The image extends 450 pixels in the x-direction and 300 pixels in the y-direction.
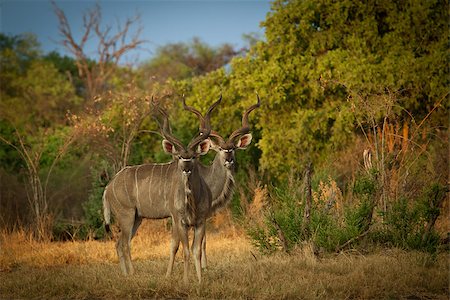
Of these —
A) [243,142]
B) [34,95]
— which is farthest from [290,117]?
[34,95]

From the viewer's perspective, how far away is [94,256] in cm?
804

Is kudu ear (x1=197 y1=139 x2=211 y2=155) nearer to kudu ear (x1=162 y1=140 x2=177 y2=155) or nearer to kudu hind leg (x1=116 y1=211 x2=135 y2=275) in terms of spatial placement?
kudu ear (x1=162 y1=140 x2=177 y2=155)

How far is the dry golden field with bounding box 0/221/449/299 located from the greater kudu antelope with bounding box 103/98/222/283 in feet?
1.22

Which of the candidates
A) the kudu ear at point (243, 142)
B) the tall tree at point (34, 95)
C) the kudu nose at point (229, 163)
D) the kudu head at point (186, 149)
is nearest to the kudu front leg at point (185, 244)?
the kudu head at point (186, 149)

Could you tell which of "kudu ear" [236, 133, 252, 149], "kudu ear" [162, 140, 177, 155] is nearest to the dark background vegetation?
"kudu ear" [236, 133, 252, 149]

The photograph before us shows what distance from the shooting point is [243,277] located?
5.99 meters

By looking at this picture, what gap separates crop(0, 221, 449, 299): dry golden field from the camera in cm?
559

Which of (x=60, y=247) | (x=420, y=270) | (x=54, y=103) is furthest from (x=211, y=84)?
(x=54, y=103)

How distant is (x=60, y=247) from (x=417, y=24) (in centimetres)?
740

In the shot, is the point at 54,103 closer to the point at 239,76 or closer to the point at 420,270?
the point at 239,76

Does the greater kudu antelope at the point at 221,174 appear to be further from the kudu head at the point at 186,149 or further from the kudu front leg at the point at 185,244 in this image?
the kudu front leg at the point at 185,244

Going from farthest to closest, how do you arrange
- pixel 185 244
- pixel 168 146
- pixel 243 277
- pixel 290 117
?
pixel 290 117 → pixel 168 146 → pixel 185 244 → pixel 243 277

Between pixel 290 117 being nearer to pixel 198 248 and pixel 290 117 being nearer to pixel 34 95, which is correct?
pixel 198 248

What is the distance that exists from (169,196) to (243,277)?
134 centimetres
